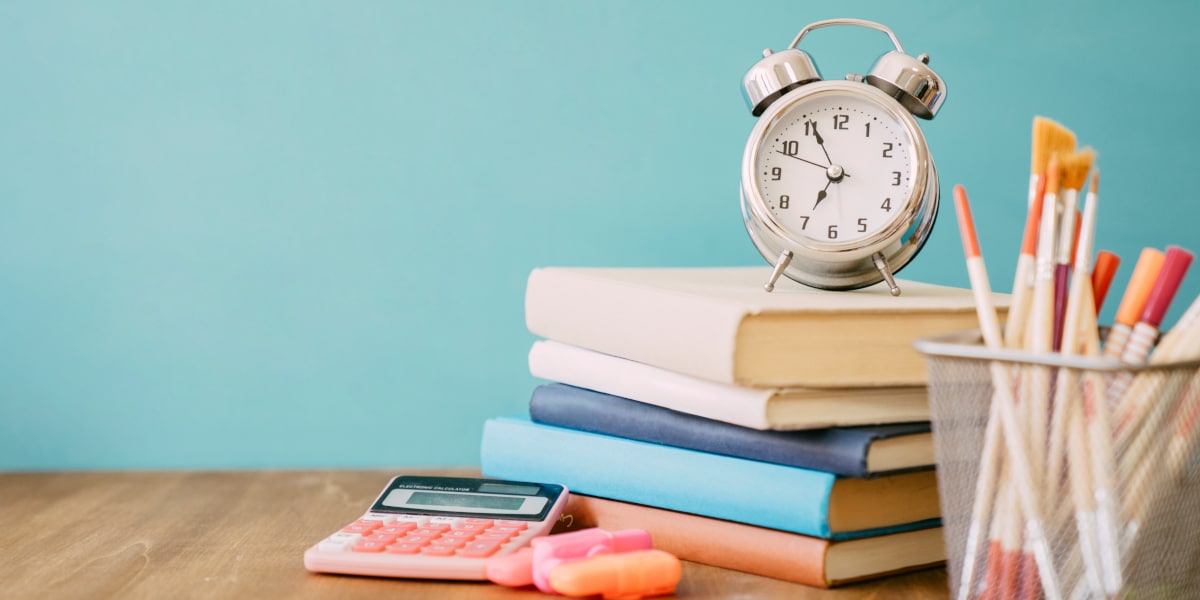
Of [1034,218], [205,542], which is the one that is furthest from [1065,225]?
[205,542]

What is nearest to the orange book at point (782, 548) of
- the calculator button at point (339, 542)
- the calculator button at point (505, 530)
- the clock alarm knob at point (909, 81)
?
the calculator button at point (505, 530)

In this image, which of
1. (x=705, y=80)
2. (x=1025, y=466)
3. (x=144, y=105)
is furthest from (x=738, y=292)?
Answer: (x=144, y=105)

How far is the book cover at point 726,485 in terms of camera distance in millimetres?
789

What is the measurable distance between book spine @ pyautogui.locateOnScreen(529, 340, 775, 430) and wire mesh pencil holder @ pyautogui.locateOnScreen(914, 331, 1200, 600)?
0.14 m

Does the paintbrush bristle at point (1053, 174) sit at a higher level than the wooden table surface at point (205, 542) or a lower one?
higher

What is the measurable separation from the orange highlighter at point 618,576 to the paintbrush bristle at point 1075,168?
1.16ft

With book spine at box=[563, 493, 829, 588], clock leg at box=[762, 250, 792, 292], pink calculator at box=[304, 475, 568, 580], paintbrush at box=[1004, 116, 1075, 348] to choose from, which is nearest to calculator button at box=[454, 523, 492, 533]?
pink calculator at box=[304, 475, 568, 580]

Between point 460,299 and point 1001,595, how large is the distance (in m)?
0.71

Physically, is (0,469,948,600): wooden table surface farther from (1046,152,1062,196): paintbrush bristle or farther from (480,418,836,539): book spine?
(1046,152,1062,196): paintbrush bristle

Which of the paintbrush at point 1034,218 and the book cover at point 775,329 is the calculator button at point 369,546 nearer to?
the book cover at point 775,329

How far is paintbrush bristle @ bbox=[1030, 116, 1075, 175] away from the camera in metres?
0.71

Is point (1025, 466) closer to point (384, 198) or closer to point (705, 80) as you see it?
point (705, 80)

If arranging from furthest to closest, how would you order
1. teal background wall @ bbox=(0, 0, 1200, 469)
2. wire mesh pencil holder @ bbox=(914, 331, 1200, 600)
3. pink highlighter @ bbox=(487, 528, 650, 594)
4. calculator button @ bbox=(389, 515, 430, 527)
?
teal background wall @ bbox=(0, 0, 1200, 469), calculator button @ bbox=(389, 515, 430, 527), pink highlighter @ bbox=(487, 528, 650, 594), wire mesh pencil holder @ bbox=(914, 331, 1200, 600)

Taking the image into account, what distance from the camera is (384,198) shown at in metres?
1.24
